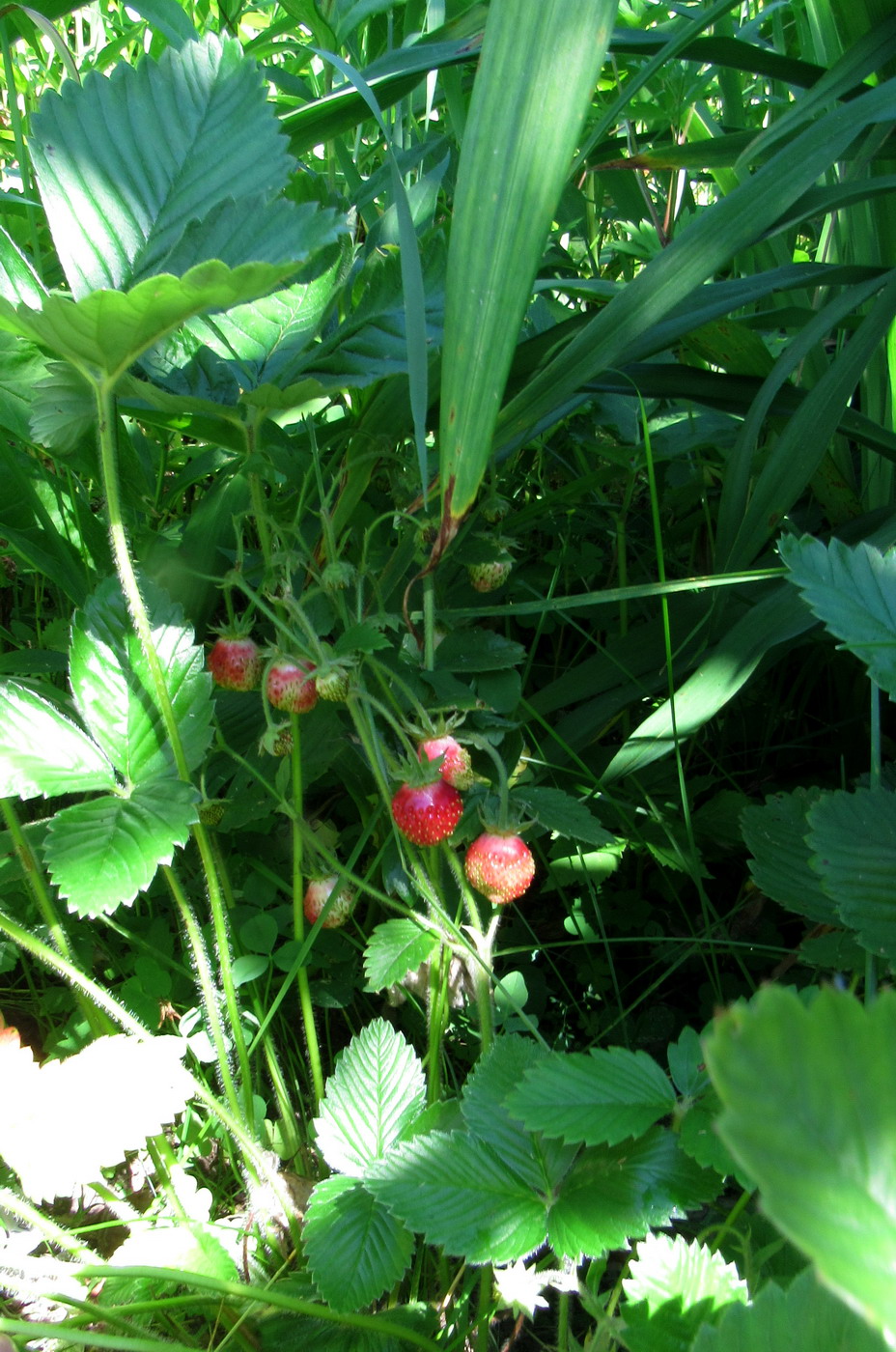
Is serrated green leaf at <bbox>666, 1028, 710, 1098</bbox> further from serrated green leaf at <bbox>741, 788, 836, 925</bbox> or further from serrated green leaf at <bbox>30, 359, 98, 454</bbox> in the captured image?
serrated green leaf at <bbox>30, 359, 98, 454</bbox>

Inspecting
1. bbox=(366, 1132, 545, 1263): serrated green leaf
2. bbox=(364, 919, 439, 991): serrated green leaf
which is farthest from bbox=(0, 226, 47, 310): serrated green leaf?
bbox=(366, 1132, 545, 1263): serrated green leaf

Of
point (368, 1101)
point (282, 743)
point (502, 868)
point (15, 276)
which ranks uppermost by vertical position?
point (15, 276)

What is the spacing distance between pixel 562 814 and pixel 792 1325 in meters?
0.45

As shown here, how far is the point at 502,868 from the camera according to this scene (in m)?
0.80

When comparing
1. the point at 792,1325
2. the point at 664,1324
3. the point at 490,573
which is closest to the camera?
the point at 792,1325

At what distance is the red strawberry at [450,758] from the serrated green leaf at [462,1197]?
269 millimetres

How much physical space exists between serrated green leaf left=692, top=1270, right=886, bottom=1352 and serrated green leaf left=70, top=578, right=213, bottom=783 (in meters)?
0.50

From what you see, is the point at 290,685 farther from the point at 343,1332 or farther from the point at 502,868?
the point at 343,1332

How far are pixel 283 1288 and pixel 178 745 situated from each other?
421 millimetres

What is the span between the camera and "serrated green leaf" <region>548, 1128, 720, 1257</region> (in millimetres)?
605

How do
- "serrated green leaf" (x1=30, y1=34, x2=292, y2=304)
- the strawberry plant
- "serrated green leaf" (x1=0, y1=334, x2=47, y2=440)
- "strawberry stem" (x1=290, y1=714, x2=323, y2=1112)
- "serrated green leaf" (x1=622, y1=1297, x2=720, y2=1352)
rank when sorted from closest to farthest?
"serrated green leaf" (x1=622, y1=1297, x2=720, y2=1352) → the strawberry plant → "serrated green leaf" (x1=30, y1=34, x2=292, y2=304) → "strawberry stem" (x1=290, y1=714, x2=323, y2=1112) → "serrated green leaf" (x1=0, y1=334, x2=47, y2=440)

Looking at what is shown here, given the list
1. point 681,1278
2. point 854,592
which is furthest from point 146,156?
point 681,1278

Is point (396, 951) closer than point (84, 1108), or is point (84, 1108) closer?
point (84, 1108)

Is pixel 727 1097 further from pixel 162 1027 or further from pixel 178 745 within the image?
pixel 162 1027
